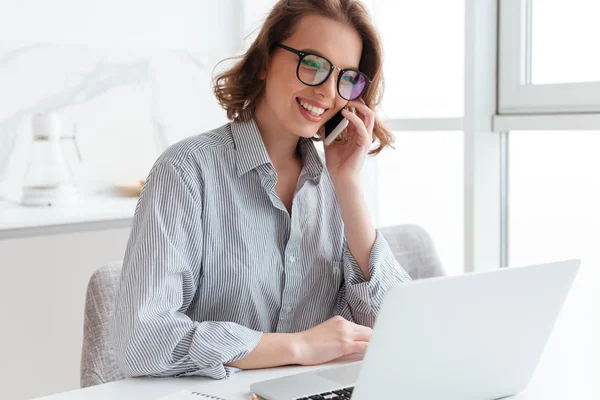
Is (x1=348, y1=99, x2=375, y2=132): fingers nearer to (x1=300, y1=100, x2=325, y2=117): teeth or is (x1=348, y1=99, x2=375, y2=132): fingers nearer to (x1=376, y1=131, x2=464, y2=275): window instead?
(x1=300, y1=100, x2=325, y2=117): teeth

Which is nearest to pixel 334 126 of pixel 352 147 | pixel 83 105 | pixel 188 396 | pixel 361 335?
pixel 352 147

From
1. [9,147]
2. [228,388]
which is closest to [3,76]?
[9,147]

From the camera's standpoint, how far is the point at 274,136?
149 centimetres

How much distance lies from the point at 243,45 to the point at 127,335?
190cm

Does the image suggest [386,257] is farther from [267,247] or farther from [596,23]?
[596,23]

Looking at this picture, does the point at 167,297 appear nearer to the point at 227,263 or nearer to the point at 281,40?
the point at 227,263

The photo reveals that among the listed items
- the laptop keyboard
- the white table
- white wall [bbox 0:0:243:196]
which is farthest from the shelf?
the laptop keyboard

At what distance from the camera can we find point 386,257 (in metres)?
1.43

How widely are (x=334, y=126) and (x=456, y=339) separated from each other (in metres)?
0.77

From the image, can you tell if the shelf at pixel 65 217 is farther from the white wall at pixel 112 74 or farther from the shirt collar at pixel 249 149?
the shirt collar at pixel 249 149

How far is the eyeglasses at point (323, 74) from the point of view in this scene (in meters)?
1.36

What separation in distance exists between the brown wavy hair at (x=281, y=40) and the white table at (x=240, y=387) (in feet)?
1.88

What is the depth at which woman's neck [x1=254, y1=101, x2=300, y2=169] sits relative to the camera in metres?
1.48

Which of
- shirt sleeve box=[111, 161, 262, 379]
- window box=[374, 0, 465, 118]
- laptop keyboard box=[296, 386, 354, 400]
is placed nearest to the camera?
laptop keyboard box=[296, 386, 354, 400]
